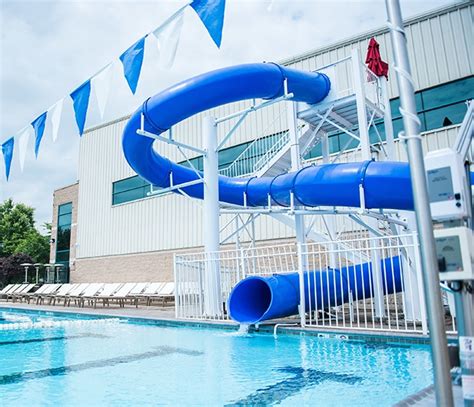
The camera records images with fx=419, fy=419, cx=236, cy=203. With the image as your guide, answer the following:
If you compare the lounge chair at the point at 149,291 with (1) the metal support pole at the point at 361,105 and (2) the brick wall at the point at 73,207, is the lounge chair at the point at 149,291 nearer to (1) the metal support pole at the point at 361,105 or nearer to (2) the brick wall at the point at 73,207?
(2) the brick wall at the point at 73,207

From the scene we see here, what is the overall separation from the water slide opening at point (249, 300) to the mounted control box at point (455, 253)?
19.2ft

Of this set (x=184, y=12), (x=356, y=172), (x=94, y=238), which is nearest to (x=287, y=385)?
(x=356, y=172)

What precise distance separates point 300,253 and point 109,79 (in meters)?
4.89

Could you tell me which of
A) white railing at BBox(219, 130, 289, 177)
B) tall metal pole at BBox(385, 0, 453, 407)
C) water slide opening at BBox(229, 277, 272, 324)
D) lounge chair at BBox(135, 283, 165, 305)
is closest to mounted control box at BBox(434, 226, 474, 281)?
tall metal pole at BBox(385, 0, 453, 407)

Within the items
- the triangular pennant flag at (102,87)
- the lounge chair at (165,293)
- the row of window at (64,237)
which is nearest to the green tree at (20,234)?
the row of window at (64,237)

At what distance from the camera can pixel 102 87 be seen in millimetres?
7992

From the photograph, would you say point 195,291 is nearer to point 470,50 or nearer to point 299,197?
point 299,197

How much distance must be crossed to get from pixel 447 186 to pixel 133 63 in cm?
662

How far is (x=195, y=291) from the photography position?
10195 mm

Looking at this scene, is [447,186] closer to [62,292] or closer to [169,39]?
[169,39]

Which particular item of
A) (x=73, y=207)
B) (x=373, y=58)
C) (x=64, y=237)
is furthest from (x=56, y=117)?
(x=64, y=237)

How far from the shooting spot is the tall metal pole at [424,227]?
222 cm

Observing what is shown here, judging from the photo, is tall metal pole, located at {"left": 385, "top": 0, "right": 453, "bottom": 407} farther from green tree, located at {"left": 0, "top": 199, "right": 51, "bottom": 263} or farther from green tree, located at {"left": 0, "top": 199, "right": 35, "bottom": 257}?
green tree, located at {"left": 0, "top": 199, "right": 35, "bottom": 257}

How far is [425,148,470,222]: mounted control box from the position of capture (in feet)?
7.75
